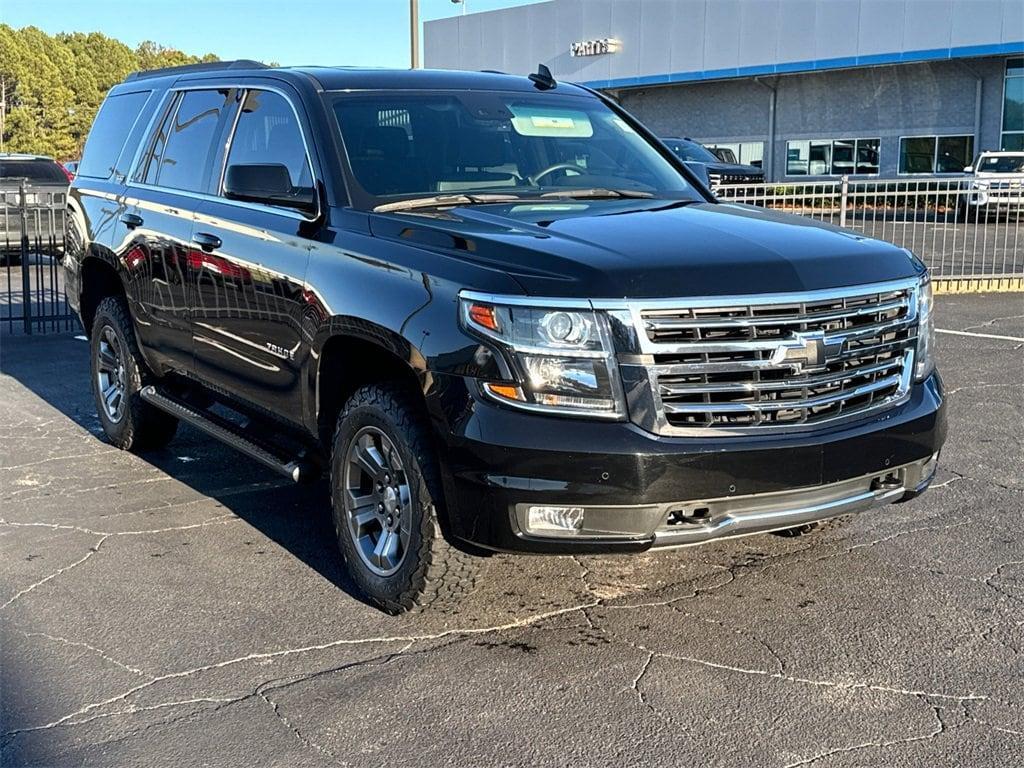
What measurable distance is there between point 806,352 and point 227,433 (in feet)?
9.37

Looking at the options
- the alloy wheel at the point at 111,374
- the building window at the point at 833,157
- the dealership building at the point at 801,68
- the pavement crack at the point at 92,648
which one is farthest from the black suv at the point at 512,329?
the building window at the point at 833,157

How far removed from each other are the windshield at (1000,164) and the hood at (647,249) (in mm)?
25752

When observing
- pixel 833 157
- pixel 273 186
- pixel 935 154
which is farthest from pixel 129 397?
pixel 833 157

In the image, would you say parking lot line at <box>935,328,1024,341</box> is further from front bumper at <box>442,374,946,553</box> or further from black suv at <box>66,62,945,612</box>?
front bumper at <box>442,374,946,553</box>

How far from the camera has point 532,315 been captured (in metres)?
3.69

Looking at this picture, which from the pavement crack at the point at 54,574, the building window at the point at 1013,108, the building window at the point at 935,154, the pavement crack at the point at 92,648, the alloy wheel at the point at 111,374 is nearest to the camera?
the pavement crack at the point at 92,648

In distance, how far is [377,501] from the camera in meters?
4.37

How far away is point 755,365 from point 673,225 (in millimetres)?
825

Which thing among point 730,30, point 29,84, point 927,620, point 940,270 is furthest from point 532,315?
point 29,84

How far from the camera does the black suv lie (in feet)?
12.1

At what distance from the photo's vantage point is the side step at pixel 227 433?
4.91m

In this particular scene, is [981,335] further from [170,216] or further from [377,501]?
[377,501]

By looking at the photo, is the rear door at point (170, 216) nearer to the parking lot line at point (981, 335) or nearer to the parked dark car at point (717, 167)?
the parking lot line at point (981, 335)

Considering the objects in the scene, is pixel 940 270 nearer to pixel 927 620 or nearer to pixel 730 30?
pixel 927 620
